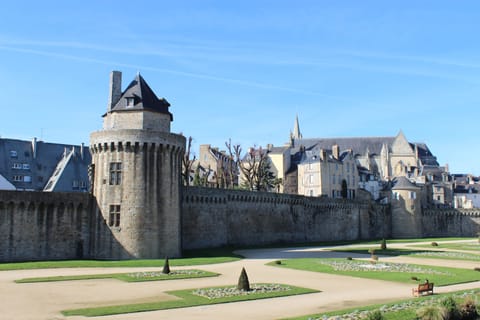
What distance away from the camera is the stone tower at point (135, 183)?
121ft

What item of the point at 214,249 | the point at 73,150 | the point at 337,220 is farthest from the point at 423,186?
the point at 73,150

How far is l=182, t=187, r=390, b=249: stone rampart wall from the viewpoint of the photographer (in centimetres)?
4788

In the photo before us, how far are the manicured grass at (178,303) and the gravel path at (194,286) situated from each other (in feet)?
1.66

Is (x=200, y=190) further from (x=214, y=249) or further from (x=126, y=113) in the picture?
(x=126, y=113)

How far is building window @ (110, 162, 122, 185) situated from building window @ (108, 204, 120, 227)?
1832mm

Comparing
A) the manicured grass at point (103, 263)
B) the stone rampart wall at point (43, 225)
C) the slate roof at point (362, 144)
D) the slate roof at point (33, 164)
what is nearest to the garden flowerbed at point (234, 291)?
the manicured grass at point (103, 263)

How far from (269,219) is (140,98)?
80.4 ft

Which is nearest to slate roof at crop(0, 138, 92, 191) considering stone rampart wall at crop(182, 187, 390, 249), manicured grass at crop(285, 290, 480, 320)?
stone rampart wall at crop(182, 187, 390, 249)

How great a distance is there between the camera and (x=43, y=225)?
35656 mm

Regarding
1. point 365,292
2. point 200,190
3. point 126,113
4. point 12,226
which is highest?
point 126,113

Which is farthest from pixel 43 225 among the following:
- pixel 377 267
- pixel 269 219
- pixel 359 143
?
pixel 359 143

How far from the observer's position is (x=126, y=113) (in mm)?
39219

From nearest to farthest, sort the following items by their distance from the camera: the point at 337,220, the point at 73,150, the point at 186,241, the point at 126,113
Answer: the point at 126,113, the point at 186,241, the point at 73,150, the point at 337,220

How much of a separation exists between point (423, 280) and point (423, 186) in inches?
2633
